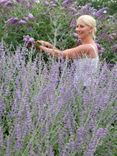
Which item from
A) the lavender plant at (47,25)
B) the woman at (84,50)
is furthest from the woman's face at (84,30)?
the lavender plant at (47,25)

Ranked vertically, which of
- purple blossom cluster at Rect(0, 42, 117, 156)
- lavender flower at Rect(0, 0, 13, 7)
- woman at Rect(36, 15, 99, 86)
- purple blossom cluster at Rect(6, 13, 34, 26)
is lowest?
purple blossom cluster at Rect(0, 42, 117, 156)

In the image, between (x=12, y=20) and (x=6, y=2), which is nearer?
(x=12, y=20)

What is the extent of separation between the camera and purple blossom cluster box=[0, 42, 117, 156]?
2227 millimetres

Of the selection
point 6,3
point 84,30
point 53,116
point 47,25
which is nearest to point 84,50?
point 84,30

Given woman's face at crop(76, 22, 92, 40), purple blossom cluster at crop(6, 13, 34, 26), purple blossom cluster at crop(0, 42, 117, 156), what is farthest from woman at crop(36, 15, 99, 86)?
purple blossom cluster at crop(6, 13, 34, 26)

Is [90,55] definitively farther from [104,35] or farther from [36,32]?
[104,35]

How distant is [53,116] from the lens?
8.02ft

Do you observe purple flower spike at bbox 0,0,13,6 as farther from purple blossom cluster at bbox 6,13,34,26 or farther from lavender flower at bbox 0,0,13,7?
purple blossom cluster at bbox 6,13,34,26

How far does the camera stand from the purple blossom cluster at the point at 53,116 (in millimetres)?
2227

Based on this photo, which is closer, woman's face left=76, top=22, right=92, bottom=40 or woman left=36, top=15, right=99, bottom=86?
woman left=36, top=15, right=99, bottom=86

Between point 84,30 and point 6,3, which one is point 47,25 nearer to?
point 6,3

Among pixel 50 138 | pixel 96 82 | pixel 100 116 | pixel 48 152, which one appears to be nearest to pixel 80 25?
pixel 96 82

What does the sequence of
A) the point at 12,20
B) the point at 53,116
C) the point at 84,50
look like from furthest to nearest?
the point at 12,20, the point at 84,50, the point at 53,116

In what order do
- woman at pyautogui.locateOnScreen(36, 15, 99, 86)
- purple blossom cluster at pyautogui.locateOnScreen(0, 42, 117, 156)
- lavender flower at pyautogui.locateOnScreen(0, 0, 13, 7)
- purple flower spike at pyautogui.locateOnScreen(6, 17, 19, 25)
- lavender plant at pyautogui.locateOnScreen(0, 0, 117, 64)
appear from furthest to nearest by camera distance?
lavender flower at pyautogui.locateOnScreen(0, 0, 13, 7), lavender plant at pyautogui.locateOnScreen(0, 0, 117, 64), purple flower spike at pyautogui.locateOnScreen(6, 17, 19, 25), woman at pyautogui.locateOnScreen(36, 15, 99, 86), purple blossom cluster at pyautogui.locateOnScreen(0, 42, 117, 156)
